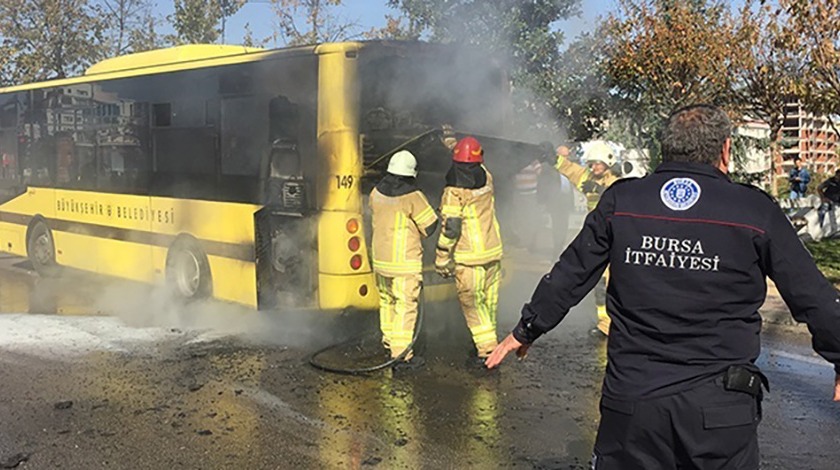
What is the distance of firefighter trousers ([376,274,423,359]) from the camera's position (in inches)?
255

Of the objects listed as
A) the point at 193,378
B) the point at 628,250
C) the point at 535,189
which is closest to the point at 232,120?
the point at 193,378

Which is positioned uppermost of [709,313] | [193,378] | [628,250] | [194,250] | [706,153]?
[706,153]

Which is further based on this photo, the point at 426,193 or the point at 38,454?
the point at 426,193

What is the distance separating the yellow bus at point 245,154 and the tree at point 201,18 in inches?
457

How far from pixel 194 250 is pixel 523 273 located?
4644 millimetres

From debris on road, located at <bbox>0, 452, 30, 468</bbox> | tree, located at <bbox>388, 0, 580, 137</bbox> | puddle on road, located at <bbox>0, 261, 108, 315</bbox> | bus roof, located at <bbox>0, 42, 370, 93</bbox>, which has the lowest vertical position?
puddle on road, located at <bbox>0, 261, 108, 315</bbox>

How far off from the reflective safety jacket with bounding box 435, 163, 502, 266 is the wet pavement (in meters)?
0.94

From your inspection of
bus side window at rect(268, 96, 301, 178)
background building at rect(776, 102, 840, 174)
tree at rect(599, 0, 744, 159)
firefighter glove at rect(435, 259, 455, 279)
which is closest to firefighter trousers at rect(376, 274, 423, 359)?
firefighter glove at rect(435, 259, 455, 279)

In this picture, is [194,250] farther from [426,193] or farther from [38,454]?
[38,454]

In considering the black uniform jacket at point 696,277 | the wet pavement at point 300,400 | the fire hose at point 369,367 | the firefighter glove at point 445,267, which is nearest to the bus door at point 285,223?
the wet pavement at point 300,400

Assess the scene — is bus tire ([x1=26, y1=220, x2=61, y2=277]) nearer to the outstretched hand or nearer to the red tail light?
the red tail light

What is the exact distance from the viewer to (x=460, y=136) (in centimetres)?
786

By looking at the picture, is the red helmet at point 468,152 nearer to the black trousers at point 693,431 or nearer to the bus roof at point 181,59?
the bus roof at point 181,59

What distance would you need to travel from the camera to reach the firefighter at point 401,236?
21.1ft
